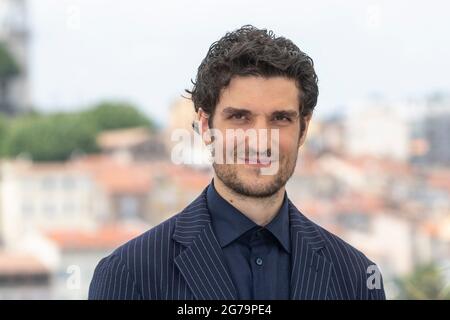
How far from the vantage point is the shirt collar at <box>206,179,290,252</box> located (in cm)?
70

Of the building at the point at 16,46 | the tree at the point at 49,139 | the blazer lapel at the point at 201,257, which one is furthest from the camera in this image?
the building at the point at 16,46

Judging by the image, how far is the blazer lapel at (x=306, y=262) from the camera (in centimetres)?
69

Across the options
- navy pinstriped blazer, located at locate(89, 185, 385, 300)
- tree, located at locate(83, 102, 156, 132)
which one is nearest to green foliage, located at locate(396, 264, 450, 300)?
navy pinstriped blazer, located at locate(89, 185, 385, 300)

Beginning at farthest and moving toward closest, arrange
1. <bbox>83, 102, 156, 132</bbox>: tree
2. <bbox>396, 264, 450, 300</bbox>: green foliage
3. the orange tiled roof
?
<bbox>83, 102, 156, 132</bbox>: tree, the orange tiled roof, <bbox>396, 264, 450, 300</bbox>: green foliage

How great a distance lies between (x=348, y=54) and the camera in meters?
33.6

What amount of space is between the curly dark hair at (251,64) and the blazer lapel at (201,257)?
0.22ft

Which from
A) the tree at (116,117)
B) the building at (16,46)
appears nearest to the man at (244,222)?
the tree at (116,117)

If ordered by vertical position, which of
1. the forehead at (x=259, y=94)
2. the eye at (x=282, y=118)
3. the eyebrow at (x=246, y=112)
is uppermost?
the forehead at (x=259, y=94)

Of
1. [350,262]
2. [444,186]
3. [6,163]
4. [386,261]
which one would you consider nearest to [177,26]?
[6,163]

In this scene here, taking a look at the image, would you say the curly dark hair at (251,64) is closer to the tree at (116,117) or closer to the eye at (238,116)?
the eye at (238,116)

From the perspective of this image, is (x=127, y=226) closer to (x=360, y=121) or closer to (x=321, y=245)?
(x=360, y=121)

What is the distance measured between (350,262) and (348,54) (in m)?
33.2

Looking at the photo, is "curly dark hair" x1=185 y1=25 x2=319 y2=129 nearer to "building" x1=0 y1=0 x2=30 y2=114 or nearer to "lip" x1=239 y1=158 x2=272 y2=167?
"lip" x1=239 y1=158 x2=272 y2=167

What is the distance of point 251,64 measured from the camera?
693 mm
